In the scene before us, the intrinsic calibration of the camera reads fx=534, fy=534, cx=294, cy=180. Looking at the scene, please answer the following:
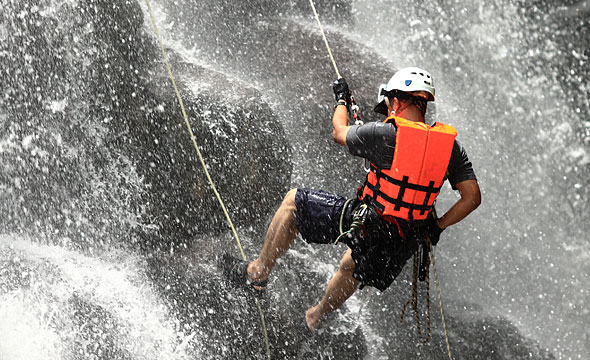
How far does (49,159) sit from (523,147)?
189 inches

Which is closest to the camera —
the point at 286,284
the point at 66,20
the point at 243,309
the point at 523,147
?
the point at 243,309

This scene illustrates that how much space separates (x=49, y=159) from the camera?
4.52 meters

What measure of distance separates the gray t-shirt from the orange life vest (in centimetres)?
4

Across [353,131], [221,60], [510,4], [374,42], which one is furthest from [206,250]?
[510,4]

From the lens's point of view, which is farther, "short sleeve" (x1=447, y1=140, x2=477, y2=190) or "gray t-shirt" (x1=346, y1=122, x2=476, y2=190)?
"short sleeve" (x1=447, y1=140, x2=477, y2=190)

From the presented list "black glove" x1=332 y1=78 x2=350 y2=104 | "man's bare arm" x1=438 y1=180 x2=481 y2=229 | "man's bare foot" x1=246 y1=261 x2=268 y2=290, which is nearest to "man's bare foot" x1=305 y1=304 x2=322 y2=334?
"man's bare foot" x1=246 y1=261 x2=268 y2=290

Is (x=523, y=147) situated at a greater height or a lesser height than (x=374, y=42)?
lesser

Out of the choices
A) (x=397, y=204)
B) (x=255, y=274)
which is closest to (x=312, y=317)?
(x=255, y=274)

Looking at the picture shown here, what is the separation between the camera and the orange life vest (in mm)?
2672

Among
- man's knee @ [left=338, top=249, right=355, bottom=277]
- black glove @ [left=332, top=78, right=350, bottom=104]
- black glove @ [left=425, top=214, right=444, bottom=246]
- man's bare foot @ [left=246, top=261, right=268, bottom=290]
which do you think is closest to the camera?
black glove @ [left=425, top=214, right=444, bottom=246]

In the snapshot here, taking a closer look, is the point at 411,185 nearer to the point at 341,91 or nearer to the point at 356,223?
the point at 356,223

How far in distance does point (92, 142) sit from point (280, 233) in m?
2.15

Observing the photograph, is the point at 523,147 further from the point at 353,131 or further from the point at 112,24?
the point at 112,24

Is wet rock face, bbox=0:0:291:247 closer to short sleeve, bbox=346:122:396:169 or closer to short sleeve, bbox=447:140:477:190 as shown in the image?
short sleeve, bbox=346:122:396:169
